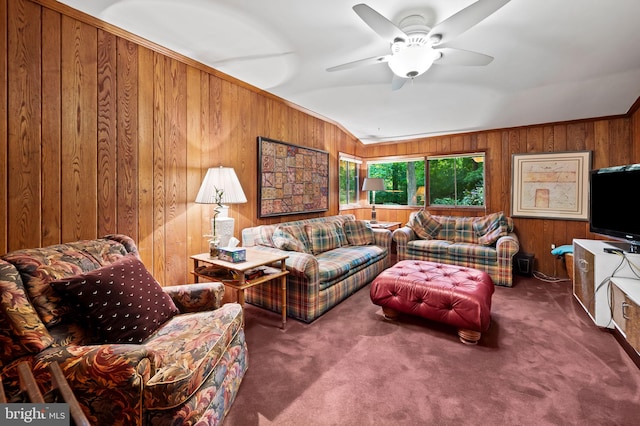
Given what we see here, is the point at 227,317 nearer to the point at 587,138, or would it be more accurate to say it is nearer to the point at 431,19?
the point at 431,19

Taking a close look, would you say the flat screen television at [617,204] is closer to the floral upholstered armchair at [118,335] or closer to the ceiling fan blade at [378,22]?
the ceiling fan blade at [378,22]

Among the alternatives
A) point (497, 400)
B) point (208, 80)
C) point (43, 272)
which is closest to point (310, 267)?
point (497, 400)

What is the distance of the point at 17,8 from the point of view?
170 cm

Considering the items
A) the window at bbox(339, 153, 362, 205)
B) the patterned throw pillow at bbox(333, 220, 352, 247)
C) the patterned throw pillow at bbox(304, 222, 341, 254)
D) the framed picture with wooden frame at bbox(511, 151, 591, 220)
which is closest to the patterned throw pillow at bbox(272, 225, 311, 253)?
the patterned throw pillow at bbox(304, 222, 341, 254)

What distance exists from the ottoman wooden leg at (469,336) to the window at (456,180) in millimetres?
3051

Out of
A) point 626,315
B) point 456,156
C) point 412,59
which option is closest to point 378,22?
point 412,59

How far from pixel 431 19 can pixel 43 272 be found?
273 cm

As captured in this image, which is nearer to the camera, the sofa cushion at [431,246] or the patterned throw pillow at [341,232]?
the patterned throw pillow at [341,232]

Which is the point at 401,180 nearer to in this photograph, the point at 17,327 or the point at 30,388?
the point at 17,327

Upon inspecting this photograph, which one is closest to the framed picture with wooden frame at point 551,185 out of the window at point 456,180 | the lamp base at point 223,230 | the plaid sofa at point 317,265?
the window at point 456,180

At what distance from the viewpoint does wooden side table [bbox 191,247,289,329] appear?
221 centimetres

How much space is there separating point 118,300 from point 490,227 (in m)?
4.45

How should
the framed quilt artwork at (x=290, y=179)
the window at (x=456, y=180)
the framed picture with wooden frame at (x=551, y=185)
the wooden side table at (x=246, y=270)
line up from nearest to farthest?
the wooden side table at (x=246, y=270) < the framed quilt artwork at (x=290, y=179) < the framed picture with wooden frame at (x=551, y=185) < the window at (x=456, y=180)

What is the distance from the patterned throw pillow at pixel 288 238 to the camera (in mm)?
2920
